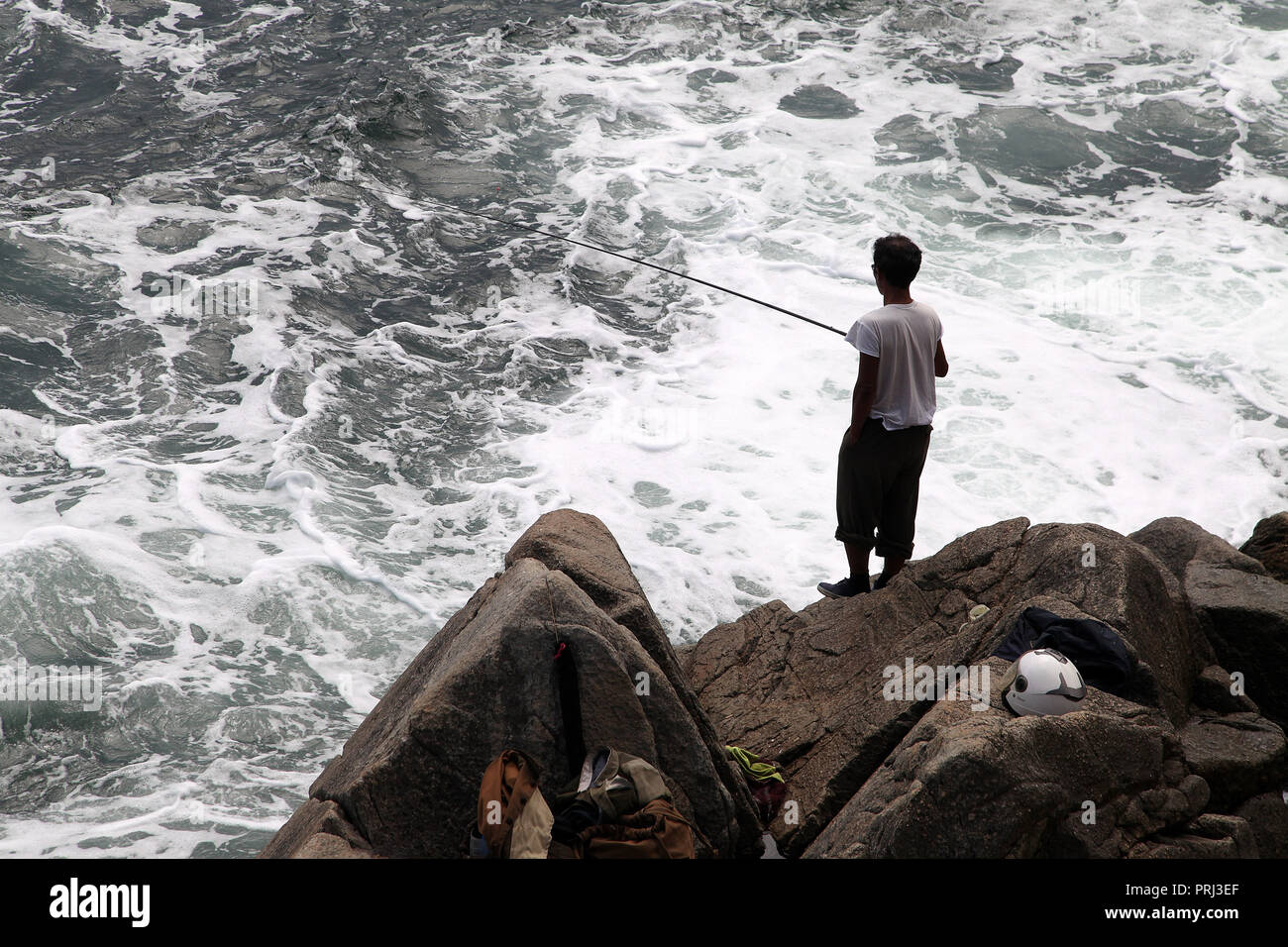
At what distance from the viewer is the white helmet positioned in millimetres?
3689

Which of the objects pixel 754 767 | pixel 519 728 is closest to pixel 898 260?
pixel 754 767

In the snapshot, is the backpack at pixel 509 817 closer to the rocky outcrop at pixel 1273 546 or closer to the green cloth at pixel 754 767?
the green cloth at pixel 754 767

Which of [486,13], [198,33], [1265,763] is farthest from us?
[486,13]

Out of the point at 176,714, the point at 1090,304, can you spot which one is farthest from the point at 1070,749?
the point at 1090,304

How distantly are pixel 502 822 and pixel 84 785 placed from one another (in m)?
3.67

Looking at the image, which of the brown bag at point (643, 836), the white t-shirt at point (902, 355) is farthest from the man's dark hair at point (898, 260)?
the brown bag at point (643, 836)

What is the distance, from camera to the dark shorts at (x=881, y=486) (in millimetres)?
5402

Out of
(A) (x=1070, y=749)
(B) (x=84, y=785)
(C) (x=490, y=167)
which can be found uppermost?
(A) (x=1070, y=749)

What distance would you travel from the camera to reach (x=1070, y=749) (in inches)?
138

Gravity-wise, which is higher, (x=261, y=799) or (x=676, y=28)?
(x=676, y=28)

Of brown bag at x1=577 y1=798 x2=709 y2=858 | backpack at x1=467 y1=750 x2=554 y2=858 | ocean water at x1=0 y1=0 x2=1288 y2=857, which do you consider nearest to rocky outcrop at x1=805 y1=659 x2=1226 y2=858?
brown bag at x1=577 y1=798 x2=709 y2=858

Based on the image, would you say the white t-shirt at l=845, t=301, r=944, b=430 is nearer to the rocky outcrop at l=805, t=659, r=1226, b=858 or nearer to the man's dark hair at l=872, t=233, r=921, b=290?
the man's dark hair at l=872, t=233, r=921, b=290
